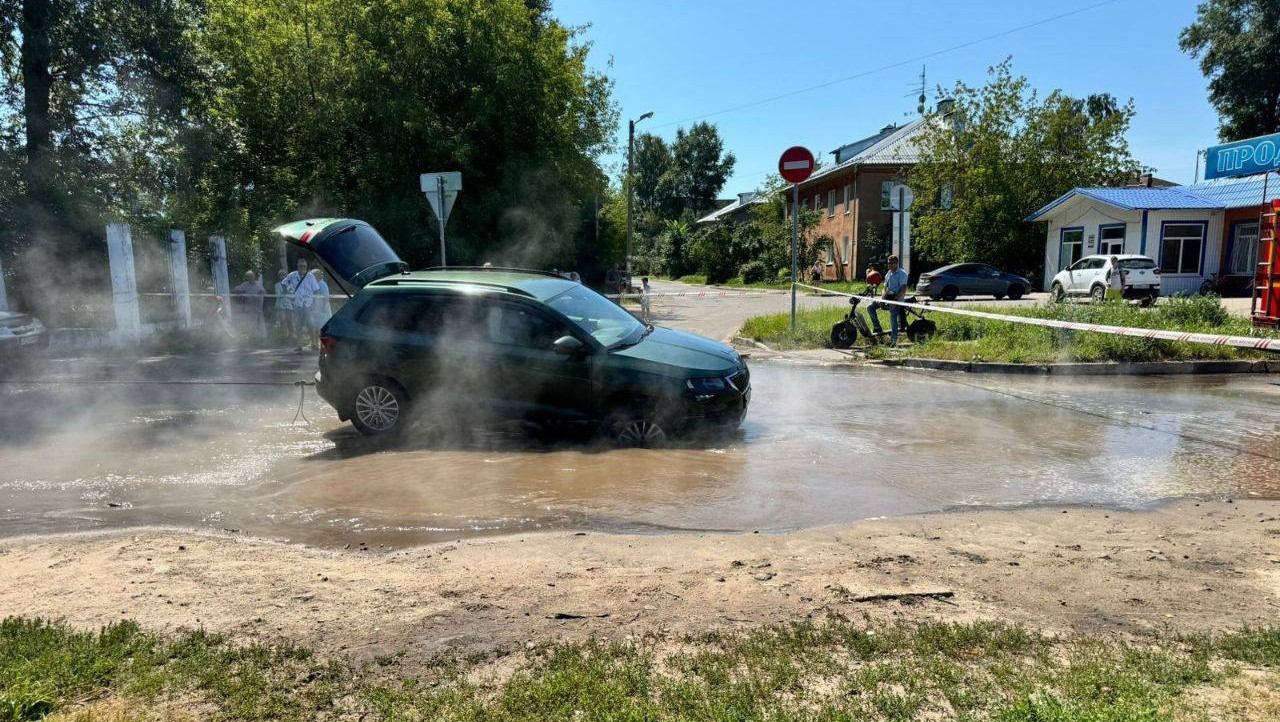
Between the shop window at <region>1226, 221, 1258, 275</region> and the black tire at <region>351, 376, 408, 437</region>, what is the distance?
30.5 metres

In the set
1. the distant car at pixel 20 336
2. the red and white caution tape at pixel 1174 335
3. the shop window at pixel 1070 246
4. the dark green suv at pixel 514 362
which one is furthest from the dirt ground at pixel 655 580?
the shop window at pixel 1070 246

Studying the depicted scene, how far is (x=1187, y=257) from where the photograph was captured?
28469 mm

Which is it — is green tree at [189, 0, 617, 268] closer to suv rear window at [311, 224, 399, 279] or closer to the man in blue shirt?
the man in blue shirt

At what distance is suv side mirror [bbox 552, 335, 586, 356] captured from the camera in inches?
273

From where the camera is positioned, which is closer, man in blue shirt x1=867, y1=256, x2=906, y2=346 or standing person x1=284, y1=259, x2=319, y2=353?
man in blue shirt x1=867, y1=256, x2=906, y2=346

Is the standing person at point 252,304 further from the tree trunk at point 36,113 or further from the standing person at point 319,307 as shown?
the tree trunk at point 36,113

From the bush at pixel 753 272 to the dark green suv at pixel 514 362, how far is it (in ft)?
132

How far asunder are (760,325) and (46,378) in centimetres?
1241

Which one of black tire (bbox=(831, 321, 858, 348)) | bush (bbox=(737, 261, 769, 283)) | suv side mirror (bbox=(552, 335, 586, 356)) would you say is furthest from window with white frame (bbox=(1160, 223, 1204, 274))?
suv side mirror (bbox=(552, 335, 586, 356))

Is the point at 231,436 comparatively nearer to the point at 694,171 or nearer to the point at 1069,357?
the point at 1069,357

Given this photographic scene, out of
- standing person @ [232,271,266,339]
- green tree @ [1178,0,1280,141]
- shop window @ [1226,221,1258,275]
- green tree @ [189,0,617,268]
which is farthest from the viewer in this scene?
green tree @ [1178,0,1280,141]

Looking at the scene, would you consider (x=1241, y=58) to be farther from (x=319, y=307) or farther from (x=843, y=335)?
(x=319, y=307)

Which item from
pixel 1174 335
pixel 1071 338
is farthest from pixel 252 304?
pixel 1174 335

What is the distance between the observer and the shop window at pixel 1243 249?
27312mm
